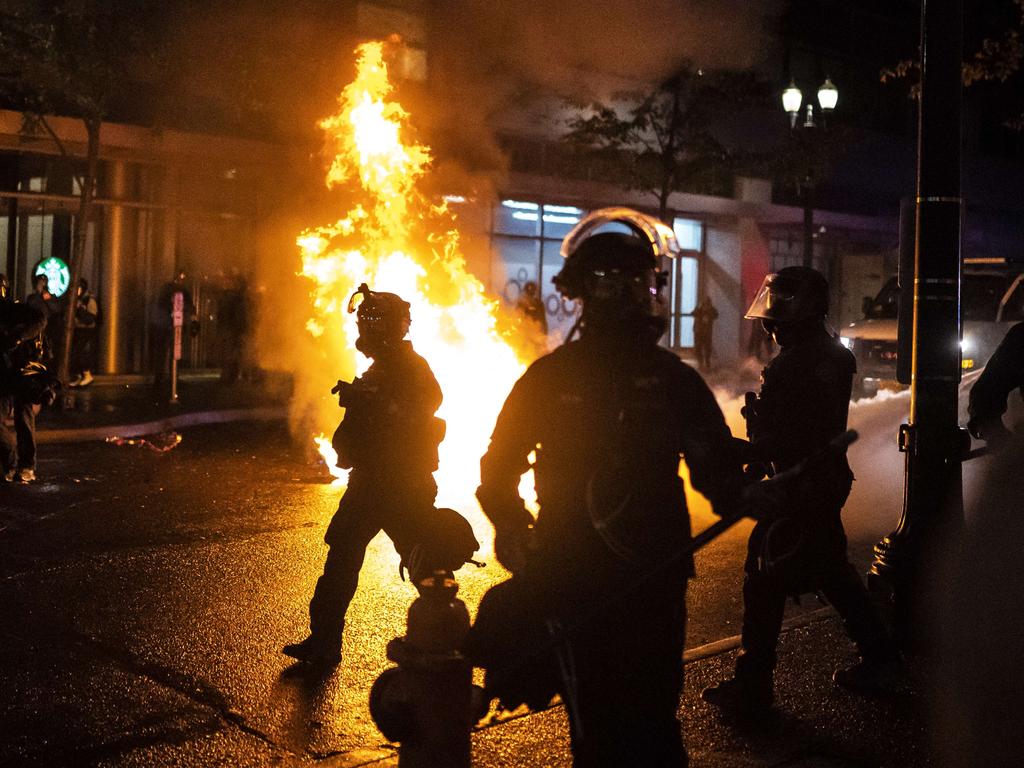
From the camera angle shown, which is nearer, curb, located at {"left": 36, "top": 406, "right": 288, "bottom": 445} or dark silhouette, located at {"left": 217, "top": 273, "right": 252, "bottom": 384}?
curb, located at {"left": 36, "top": 406, "right": 288, "bottom": 445}

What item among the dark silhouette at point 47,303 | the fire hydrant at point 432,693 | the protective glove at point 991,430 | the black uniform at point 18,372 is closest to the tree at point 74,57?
the dark silhouette at point 47,303

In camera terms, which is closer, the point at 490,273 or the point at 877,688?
the point at 877,688

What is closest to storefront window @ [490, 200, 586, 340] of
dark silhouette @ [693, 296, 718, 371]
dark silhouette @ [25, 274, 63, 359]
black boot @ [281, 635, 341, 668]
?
dark silhouette @ [693, 296, 718, 371]

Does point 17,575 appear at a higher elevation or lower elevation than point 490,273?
lower

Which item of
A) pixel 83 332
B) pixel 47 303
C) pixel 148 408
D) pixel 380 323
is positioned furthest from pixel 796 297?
pixel 83 332

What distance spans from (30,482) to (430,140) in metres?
12.4

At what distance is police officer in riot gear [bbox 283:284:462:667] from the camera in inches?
193

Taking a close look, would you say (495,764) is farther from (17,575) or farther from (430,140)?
(430,140)

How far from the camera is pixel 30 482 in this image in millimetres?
9656

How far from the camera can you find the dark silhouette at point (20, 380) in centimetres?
931

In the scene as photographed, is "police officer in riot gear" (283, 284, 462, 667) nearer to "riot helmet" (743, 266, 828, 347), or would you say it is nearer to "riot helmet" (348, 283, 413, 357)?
"riot helmet" (348, 283, 413, 357)

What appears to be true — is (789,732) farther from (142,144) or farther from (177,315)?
(142,144)

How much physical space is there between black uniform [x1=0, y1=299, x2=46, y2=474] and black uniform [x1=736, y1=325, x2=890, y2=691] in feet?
22.3

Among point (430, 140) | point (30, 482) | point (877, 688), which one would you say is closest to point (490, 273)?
point (430, 140)
